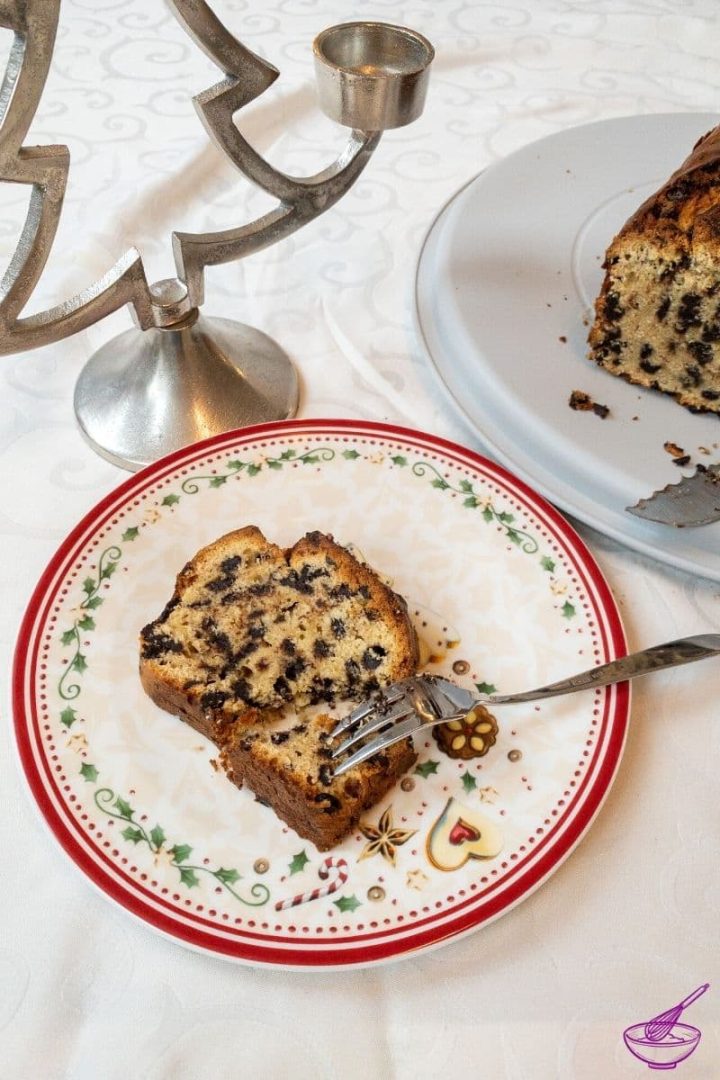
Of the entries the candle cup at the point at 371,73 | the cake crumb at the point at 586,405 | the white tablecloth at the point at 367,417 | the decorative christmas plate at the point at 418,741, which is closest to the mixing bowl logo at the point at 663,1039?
the white tablecloth at the point at 367,417

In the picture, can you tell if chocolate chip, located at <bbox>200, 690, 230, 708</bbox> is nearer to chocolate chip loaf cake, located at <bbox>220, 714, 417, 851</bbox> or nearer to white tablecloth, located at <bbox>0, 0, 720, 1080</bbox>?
chocolate chip loaf cake, located at <bbox>220, 714, 417, 851</bbox>

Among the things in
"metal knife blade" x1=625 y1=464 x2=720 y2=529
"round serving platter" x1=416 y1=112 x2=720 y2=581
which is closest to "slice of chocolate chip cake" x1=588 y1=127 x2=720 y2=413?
"round serving platter" x1=416 y1=112 x2=720 y2=581

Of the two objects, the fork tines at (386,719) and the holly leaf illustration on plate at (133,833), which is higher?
the fork tines at (386,719)

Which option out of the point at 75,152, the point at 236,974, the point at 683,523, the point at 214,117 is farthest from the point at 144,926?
the point at 75,152

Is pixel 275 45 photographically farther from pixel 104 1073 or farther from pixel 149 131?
pixel 104 1073

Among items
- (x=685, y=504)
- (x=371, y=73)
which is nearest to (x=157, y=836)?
(x=685, y=504)

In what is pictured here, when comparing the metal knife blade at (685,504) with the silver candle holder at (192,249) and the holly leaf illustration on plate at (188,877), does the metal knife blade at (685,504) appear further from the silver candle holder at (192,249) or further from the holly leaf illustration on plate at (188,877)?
the holly leaf illustration on plate at (188,877)
